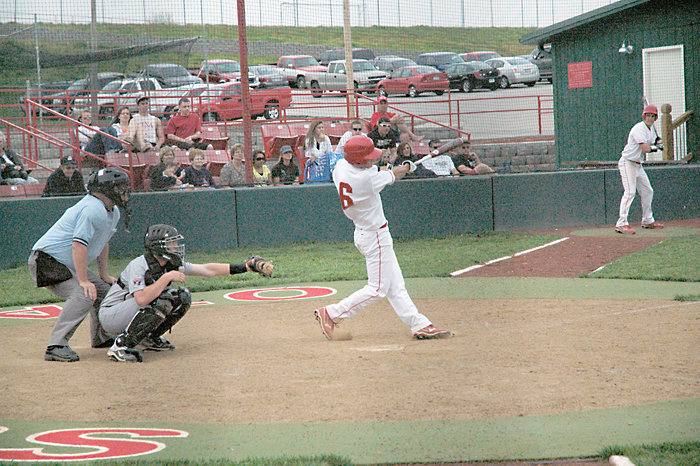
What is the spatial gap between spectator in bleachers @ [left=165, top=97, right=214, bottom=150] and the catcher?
8.00 metres

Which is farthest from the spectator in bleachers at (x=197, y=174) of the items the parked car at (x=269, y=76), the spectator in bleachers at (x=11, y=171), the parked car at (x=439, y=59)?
the parked car at (x=269, y=76)

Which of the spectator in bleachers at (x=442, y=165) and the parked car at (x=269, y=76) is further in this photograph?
the parked car at (x=269, y=76)

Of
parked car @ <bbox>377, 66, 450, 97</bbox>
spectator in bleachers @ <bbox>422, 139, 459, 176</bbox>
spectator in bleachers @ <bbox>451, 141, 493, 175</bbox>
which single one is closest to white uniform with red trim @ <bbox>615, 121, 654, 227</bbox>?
spectator in bleachers @ <bbox>451, 141, 493, 175</bbox>

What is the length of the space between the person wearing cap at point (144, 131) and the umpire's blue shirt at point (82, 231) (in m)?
7.00

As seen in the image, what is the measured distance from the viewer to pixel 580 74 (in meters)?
19.2

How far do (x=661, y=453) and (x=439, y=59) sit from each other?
2309 centimetres

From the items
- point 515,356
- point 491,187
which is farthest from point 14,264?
point 515,356

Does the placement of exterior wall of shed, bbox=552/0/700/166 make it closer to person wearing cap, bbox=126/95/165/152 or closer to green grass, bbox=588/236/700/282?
green grass, bbox=588/236/700/282

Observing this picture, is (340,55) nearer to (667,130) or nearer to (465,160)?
(667,130)

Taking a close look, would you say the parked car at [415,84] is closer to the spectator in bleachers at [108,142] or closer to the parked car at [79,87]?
the parked car at [79,87]

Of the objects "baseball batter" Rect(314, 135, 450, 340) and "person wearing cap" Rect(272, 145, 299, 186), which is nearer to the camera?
"baseball batter" Rect(314, 135, 450, 340)

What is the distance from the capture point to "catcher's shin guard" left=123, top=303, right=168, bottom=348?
6.09m

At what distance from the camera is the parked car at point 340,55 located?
24.7 m

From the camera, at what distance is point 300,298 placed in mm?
8758
